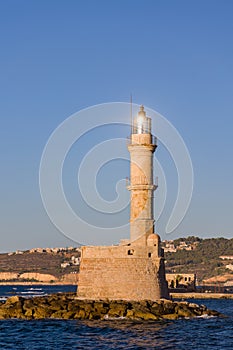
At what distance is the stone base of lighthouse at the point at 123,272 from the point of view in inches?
1681

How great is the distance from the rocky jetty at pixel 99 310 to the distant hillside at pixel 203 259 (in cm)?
8700

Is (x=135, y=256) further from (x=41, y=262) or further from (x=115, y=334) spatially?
(x=41, y=262)

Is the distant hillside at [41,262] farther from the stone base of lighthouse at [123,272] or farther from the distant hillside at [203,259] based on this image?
the stone base of lighthouse at [123,272]

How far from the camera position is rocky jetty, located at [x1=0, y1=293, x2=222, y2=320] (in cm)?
3975

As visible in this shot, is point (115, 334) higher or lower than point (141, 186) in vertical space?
lower

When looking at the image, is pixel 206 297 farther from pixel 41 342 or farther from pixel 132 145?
pixel 41 342

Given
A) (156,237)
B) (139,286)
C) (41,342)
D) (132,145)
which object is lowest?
(41,342)

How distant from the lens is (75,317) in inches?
1578

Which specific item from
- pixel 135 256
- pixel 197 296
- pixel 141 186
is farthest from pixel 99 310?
pixel 197 296

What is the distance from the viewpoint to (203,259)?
146875mm

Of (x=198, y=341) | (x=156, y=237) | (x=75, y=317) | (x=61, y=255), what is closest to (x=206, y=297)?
(x=156, y=237)

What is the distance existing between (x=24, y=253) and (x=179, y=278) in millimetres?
115965

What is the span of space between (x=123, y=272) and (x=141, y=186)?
505 cm

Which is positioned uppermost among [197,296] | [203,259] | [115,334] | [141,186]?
[203,259]
